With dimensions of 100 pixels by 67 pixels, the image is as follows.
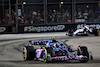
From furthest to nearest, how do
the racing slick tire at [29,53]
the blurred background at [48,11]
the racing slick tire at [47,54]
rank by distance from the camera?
the blurred background at [48,11] → the racing slick tire at [29,53] → the racing slick tire at [47,54]

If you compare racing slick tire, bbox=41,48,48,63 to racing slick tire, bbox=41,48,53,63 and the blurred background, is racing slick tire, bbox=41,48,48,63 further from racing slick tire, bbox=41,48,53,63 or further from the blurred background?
the blurred background

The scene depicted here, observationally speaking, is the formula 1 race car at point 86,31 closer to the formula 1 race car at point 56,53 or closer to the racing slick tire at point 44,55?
the formula 1 race car at point 56,53

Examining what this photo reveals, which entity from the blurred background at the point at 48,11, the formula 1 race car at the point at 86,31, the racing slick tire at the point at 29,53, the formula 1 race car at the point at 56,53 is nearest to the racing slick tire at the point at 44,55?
the formula 1 race car at the point at 56,53

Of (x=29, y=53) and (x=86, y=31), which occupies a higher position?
(x=86, y=31)

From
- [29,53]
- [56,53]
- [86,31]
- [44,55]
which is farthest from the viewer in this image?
[86,31]

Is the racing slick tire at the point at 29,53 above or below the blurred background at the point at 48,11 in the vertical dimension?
below

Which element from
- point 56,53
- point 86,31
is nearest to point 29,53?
point 56,53

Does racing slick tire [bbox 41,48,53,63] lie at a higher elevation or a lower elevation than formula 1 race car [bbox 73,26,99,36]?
lower

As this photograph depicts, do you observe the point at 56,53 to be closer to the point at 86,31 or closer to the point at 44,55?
the point at 44,55

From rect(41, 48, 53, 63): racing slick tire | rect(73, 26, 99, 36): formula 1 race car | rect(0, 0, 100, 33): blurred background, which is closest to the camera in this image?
rect(41, 48, 53, 63): racing slick tire

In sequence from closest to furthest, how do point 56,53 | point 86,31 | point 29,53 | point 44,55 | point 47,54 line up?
1. point 47,54
2. point 44,55
3. point 56,53
4. point 29,53
5. point 86,31

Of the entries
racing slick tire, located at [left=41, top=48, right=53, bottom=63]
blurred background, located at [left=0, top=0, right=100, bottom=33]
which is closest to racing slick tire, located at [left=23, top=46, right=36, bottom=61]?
racing slick tire, located at [left=41, top=48, right=53, bottom=63]

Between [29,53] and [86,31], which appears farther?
[86,31]

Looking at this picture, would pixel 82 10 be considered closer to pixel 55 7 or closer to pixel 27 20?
pixel 55 7
